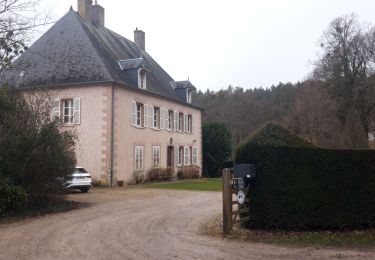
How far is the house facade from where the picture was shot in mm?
26047

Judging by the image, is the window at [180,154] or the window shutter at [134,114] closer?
the window shutter at [134,114]

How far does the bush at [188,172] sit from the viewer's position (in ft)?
113

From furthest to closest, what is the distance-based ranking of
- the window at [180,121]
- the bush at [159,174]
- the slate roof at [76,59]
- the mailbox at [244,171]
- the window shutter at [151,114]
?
the window at [180,121] < the window shutter at [151,114] < the bush at [159,174] < the slate roof at [76,59] < the mailbox at [244,171]

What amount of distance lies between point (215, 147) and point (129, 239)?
31.3 m

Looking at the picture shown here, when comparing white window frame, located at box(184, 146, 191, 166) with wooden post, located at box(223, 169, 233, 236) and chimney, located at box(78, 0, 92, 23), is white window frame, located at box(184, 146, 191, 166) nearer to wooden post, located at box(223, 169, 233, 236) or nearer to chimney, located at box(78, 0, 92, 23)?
chimney, located at box(78, 0, 92, 23)

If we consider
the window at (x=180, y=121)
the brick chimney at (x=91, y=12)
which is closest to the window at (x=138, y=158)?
the window at (x=180, y=121)

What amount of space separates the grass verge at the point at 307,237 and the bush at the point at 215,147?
29.5 metres

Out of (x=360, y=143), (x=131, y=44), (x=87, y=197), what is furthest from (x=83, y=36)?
(x=360, y=143)

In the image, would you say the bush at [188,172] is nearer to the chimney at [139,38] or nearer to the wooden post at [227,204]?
the chimney at [139,38]

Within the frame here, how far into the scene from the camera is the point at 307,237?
9.81m

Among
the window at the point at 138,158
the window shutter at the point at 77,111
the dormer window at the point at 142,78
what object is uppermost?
the dormer window at the point at 142,78

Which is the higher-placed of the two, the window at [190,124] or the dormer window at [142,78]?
the dormer window at [142,78]

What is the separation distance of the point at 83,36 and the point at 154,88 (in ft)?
19.4

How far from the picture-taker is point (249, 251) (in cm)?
860
